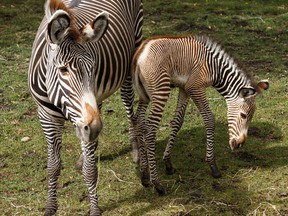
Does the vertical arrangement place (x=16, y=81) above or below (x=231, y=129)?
below

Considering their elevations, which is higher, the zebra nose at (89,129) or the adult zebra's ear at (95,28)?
the adult zebra's ear at (95,28)

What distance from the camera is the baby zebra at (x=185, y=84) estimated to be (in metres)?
7.02

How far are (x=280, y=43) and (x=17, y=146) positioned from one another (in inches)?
263

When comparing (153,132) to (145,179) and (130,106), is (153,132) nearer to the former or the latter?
(145,179)

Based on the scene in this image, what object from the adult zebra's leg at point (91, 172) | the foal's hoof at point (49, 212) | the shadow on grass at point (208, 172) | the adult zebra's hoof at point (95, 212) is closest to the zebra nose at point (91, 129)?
the adult zebra's leg at point (91, 172)

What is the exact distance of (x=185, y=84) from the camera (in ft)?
24.6

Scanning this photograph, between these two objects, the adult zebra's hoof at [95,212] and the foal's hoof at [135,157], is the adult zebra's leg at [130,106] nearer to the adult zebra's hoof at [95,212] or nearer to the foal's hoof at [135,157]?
the foal's hoof at [135,157]

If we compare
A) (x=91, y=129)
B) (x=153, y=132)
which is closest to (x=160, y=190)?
(x=153, y=132)

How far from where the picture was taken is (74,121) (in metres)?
5.27

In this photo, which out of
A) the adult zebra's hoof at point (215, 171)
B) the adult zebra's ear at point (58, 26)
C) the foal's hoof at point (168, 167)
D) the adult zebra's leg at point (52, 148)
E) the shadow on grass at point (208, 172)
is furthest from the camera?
the foal's hoof at point (168, 167)

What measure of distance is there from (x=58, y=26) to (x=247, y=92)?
10.0ft

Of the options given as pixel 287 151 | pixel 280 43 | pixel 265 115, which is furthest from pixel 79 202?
pixel 280 43

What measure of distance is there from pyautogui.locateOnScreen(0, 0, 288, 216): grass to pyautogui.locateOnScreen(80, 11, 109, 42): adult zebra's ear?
83.7 inches

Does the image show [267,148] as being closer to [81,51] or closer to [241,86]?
[241,86]
